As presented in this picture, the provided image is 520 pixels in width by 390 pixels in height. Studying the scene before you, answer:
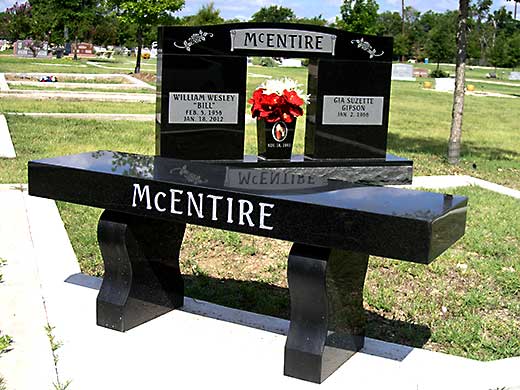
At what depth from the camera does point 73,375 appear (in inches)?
156

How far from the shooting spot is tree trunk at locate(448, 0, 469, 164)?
12000 mm

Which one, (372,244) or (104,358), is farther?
(104,358)

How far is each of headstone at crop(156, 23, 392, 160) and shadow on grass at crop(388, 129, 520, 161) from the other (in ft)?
11.2

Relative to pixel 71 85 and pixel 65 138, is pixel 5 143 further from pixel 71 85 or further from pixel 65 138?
pixel 71 85

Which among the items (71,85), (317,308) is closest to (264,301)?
(317,308)

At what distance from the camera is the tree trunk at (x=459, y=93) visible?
39.4 ft

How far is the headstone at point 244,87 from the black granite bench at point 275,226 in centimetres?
384

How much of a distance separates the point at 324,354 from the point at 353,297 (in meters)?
0.40

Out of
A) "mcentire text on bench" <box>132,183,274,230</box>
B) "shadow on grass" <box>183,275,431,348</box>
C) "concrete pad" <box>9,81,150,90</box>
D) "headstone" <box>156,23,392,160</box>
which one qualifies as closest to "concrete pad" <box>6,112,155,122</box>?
"headstone" <box>156,23,392,160</box>

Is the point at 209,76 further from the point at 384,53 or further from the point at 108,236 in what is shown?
the point at 108,236

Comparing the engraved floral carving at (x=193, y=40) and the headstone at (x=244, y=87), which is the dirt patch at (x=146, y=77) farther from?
the engraved floral carving at (x=193, y=40)

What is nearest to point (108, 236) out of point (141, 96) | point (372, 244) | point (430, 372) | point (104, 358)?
point (104, 358)

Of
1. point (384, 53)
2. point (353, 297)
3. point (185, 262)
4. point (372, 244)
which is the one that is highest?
point (384, 53)

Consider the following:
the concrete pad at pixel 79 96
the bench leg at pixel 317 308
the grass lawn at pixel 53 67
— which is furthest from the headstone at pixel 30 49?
the bench leg at pixel 317 308
